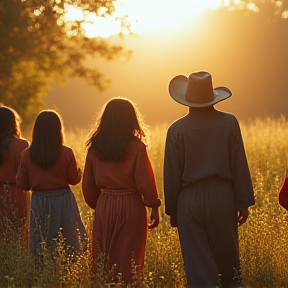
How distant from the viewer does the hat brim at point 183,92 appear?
5.45m

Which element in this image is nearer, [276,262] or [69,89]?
[276,262]

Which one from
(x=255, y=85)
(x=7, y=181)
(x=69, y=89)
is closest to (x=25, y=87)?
(x=7, y=181)

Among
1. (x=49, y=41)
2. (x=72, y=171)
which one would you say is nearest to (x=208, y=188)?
(x=72, y=171)

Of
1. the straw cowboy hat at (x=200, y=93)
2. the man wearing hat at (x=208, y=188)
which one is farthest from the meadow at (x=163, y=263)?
the straw cowboy hat at (x=200, y=93)

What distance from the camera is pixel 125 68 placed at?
70062 mm

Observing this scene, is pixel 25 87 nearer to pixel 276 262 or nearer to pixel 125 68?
→ pixel 276 262

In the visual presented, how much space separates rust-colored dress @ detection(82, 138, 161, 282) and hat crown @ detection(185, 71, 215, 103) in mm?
586

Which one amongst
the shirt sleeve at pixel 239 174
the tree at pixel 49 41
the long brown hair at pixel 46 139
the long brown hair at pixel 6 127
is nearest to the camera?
the shirt sleeve at pixel 239 174

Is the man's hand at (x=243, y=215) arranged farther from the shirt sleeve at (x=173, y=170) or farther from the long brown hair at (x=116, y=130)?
the long brown hair at (x=116, y=130)

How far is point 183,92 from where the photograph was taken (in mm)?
5746

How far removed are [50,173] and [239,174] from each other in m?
2.12

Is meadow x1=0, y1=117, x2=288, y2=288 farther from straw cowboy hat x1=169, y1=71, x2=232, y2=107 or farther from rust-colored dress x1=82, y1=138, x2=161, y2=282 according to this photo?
straw cowboy hat x1=169, y1=71, x2=232, y2=107

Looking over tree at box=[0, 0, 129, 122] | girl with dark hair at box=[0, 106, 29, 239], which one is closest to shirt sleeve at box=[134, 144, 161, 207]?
girl with dark hair at box=[0, 106, 29, 239]

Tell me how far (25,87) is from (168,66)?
129 feet
